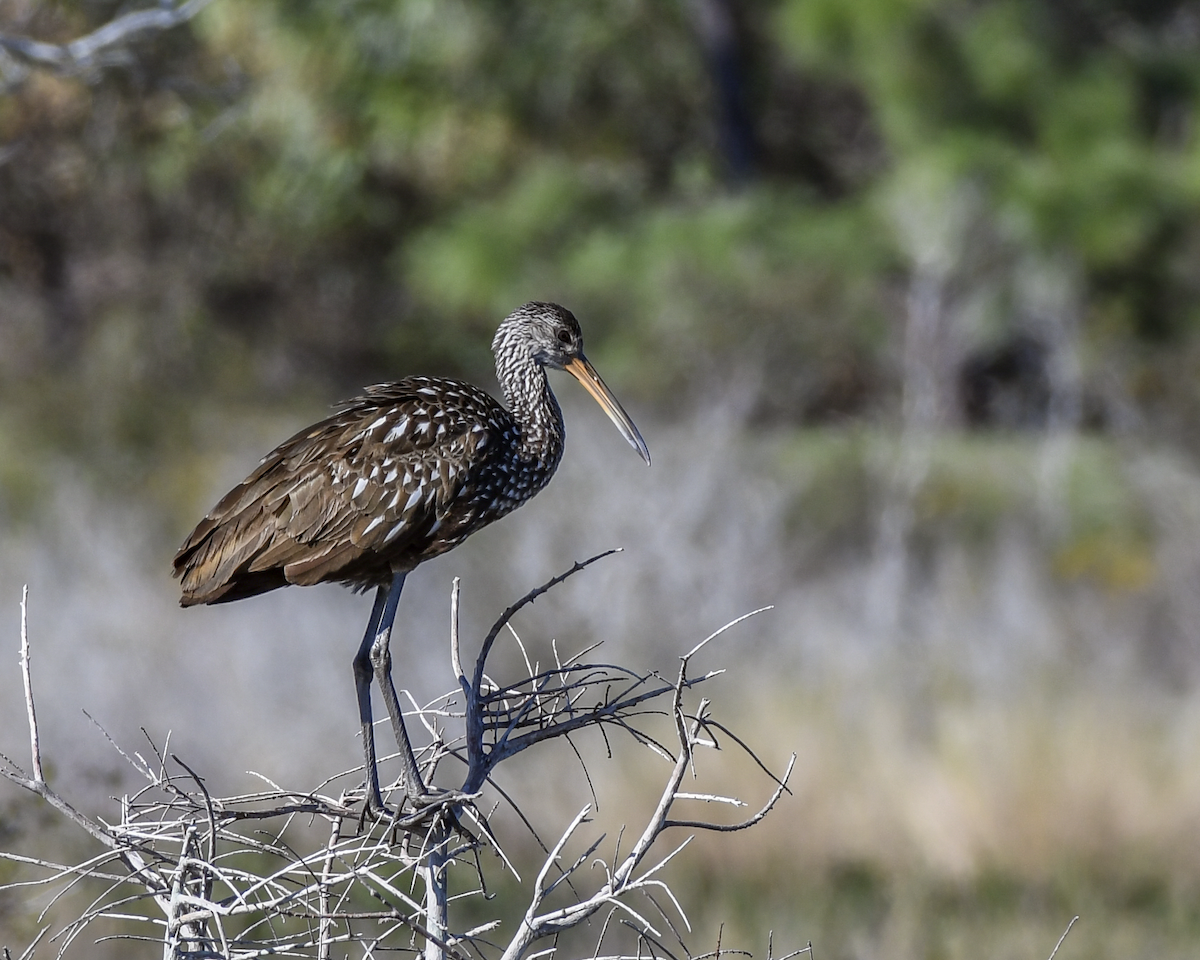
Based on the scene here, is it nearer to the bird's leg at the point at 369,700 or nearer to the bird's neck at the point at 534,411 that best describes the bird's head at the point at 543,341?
the bird's neck at the point at 534,411

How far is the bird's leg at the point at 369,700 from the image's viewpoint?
357cm

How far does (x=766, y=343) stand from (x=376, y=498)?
10261mm

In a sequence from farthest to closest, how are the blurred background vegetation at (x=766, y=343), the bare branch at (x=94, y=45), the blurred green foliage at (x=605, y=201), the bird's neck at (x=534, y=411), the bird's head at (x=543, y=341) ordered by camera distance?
the blurred green foliage at (x=605, y=201)
the blurred background vegetation at (x=766, y=343)
the bare branch at (x=94, y=45)
the bird's head at (x=543, y=341)
the bird's neck at (x=534, y=411)

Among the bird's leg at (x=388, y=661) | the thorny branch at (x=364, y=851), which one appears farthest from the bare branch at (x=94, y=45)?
the thorny branch at (x=364, y=851)

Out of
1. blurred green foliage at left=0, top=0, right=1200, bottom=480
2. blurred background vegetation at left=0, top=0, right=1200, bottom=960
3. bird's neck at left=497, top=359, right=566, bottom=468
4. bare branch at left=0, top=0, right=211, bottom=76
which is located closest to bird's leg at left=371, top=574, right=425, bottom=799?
bird's neck at left=497, top=359, right=566, bottom=468

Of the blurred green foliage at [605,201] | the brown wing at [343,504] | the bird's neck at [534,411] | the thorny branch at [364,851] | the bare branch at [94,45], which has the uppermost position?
the blurred green foliage at [605,201]

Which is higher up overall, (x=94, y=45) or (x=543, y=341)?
(x=94, y=45)

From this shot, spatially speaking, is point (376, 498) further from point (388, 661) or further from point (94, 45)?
point (94, 45)

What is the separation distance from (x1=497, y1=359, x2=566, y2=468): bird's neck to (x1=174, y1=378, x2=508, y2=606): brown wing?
→ 181 mm

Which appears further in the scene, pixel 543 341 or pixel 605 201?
pixel 605 201

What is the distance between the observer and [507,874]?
28.0ft

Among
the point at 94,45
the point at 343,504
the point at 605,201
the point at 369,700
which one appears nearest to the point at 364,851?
the point at 343,504

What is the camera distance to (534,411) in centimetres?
398

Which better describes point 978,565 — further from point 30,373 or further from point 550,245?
point 30,373
